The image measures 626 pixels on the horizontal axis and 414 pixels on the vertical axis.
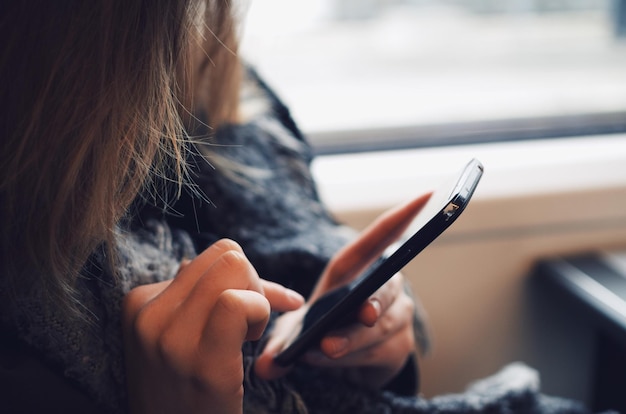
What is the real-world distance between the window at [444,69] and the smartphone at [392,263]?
1.84 ft

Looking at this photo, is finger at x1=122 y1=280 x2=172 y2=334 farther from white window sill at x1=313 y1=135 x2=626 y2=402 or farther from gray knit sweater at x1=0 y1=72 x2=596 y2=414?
white window sill at x1=313 y1=135 x2=626 y2=402

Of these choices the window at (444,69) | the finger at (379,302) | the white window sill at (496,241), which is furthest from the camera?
→ the window at (444,69)

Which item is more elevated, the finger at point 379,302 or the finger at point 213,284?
the finger at point 213,284

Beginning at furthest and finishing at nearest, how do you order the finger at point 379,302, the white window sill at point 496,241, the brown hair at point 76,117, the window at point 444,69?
the window at point 444,69 → the white window sill at point 496,241 → the finger at point 379,302 → the brown hair at point 76,117

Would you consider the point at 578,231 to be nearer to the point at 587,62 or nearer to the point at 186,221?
the point at 587,62

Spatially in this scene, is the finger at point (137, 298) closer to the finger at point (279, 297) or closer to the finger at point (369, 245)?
the finger at point (279, 297)

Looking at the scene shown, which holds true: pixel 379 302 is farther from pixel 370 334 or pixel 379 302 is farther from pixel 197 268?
pixel 197 268

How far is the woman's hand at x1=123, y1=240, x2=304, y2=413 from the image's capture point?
37 centimetres

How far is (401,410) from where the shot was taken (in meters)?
0.57

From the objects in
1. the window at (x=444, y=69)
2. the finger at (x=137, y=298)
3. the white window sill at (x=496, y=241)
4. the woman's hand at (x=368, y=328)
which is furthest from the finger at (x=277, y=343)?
the window at (x=444, y=69)

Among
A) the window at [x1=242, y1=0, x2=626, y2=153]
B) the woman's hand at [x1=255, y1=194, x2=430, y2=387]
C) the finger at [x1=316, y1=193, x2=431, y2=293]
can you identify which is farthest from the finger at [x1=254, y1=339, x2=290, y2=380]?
the window at [x1=242, y1=0, x2=626, y2=153]

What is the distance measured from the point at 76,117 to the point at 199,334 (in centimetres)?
14

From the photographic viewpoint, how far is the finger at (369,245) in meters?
0.55

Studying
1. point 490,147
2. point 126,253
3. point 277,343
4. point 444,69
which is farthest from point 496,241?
point 126,253
